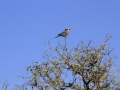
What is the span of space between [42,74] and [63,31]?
2.87m

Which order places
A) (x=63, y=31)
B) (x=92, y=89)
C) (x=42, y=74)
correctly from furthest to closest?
(x=63, y=31), (x=42, y=74), (x=92, y=89)

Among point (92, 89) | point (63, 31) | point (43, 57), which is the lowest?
point (92, 89)

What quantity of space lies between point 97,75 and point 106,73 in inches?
22.4

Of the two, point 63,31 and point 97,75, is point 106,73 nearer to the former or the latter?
point 97,75

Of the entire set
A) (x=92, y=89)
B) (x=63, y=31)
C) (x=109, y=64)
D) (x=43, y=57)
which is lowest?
(x=92, y=89)

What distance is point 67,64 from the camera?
45.8 ft

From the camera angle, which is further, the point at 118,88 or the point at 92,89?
the point at 118,88

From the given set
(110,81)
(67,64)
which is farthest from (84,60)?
(110,81)

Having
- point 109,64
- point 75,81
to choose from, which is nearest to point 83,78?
point 75,81

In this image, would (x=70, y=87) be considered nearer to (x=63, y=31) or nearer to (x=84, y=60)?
(x=84, y=60)

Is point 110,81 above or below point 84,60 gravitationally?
below

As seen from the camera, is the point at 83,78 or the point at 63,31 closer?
the point at 83,78

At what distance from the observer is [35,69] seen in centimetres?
1452

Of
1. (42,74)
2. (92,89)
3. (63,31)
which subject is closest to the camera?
(92,89)
